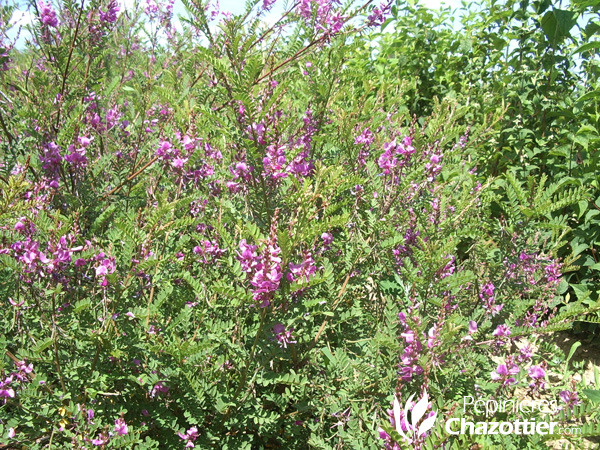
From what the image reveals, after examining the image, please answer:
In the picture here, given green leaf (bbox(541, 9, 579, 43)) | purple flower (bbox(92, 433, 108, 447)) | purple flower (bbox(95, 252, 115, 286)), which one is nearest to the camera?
purple flower (bbox(92, 433, 108, 447))

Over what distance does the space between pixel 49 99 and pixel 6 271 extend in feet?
2.66

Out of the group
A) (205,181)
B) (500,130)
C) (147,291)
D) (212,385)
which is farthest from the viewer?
(500,130)

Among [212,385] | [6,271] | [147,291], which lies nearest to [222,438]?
[212,385]

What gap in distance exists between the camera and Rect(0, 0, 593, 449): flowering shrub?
1.82m

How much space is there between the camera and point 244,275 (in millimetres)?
1768

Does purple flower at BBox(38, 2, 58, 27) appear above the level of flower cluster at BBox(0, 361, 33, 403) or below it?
above

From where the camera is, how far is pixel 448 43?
19.1 ft

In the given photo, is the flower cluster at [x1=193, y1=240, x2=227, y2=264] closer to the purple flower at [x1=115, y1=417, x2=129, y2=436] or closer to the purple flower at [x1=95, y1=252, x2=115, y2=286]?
the purple flower at [x1=95, y1=252, x2=115, y2=286]

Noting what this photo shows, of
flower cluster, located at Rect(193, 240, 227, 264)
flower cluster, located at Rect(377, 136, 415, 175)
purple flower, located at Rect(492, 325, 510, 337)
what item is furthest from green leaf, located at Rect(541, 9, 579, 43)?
flower cluster, located at Rect(193, 240, 227, 264)

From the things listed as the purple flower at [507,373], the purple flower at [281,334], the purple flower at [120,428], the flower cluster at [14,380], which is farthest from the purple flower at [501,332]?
the flower cluster at [14,380]

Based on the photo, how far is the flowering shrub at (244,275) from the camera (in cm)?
182

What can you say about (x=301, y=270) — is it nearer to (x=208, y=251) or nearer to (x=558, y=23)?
(x=208, y=251)

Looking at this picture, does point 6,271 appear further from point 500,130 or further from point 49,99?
point 500,130

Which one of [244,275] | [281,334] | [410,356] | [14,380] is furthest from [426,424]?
[14,380]
